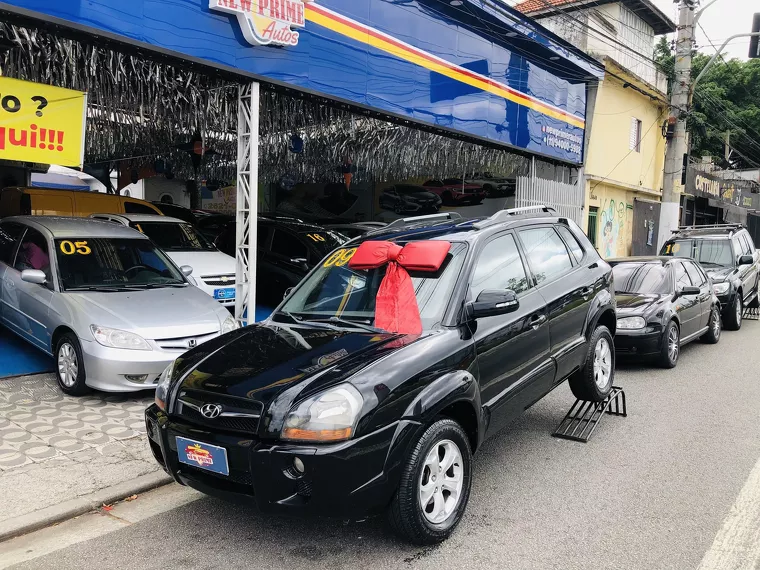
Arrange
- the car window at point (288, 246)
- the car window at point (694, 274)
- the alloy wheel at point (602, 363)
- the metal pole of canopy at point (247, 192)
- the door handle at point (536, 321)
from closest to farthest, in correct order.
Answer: the door handle at point (536, 321) → the alloy wheel at point (602, 363) → the metal pole of canopy at point (247, 192) → the car window at point (694, 274) → the car window at point (288, 246)

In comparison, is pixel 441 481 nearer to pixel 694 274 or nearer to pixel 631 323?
pixel 631 323

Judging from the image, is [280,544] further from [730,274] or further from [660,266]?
[730,274]

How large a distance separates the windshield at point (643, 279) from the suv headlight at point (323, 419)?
22.2 feet

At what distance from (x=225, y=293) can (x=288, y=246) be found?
222 centimetres

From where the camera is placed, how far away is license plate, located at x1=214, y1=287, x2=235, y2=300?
9.07 meters

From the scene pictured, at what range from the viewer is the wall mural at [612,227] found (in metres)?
18.4

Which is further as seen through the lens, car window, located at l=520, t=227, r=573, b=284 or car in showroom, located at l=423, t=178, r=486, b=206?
car in showroom, located at l=423, t=178, r=486, b=206

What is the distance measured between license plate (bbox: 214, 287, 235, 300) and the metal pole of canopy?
141cm

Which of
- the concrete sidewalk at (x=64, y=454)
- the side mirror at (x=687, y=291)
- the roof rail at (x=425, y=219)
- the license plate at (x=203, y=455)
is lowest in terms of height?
the concrete sidewalk at (x=64, y=454)

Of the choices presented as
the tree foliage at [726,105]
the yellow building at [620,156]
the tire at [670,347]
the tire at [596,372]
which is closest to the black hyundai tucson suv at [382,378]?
the tire at [596,372]

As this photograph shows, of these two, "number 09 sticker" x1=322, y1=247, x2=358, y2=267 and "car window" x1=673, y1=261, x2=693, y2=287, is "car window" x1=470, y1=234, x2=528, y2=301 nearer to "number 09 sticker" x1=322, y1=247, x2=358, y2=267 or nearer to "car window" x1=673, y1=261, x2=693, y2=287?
"number 09 sticker" x1=322, y1=247, x2=358, y2=267

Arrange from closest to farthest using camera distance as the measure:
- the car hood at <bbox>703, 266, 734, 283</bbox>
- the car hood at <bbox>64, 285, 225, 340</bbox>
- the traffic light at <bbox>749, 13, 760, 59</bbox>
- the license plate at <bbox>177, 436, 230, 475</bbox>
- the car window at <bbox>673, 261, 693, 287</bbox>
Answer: the license plate at <bbox>177, 436, 230, 475</bbox> < the car hood at <bbox>64, 285, 225, 340</bbox> < the car window at <bbox>673, 261, 693, 287</bbox> < the car hood at <bbox>703, 266, 734, 283</bbox> < the traffic light at <bbox>749, 13, 760, 59</bbox>

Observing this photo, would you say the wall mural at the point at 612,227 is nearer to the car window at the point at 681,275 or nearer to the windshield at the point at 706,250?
the windshield at the point at 706,250

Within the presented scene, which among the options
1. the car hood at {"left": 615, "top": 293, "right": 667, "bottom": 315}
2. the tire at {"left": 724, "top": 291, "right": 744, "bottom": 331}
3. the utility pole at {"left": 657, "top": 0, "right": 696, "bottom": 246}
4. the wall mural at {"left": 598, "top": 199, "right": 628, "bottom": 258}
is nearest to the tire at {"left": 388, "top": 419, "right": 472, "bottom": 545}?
the car hood at {"left": 615, "top": 293, "right": 667, "bottom": 315}
